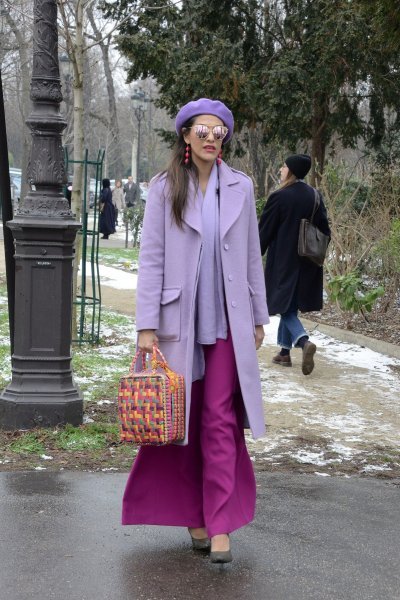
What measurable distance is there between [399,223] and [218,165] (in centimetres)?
611

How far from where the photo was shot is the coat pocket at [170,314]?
421 cm

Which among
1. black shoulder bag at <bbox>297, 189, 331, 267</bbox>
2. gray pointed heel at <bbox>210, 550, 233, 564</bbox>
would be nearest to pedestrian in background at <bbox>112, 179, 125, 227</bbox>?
black shoulder bag at <bbox>297, 189, 331, 267</bbox>

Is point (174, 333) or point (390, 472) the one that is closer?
point (174, 333)

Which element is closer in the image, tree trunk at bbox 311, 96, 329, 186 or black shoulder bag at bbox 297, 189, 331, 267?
black shoulder bag at bbox 297, 189, 331, 267

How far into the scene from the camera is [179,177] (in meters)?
4.27

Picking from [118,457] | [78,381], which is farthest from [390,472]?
[78,381]

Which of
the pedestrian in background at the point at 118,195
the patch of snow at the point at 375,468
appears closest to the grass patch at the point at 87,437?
the patch of snow at the point at 375,468

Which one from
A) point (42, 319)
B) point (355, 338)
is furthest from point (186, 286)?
point (355, 338)

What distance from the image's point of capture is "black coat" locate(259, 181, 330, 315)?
8789 millimetres

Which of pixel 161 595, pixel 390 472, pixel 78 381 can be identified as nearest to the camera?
pixel 161 595

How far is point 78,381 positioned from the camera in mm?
8180

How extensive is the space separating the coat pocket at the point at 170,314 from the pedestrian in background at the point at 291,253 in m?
4.53

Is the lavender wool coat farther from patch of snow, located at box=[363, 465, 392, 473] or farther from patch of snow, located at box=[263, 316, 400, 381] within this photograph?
patch of snow, located at box=[263, 316, 400, 381]

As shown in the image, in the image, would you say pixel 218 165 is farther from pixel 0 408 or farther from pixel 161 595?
pixel 0 408
